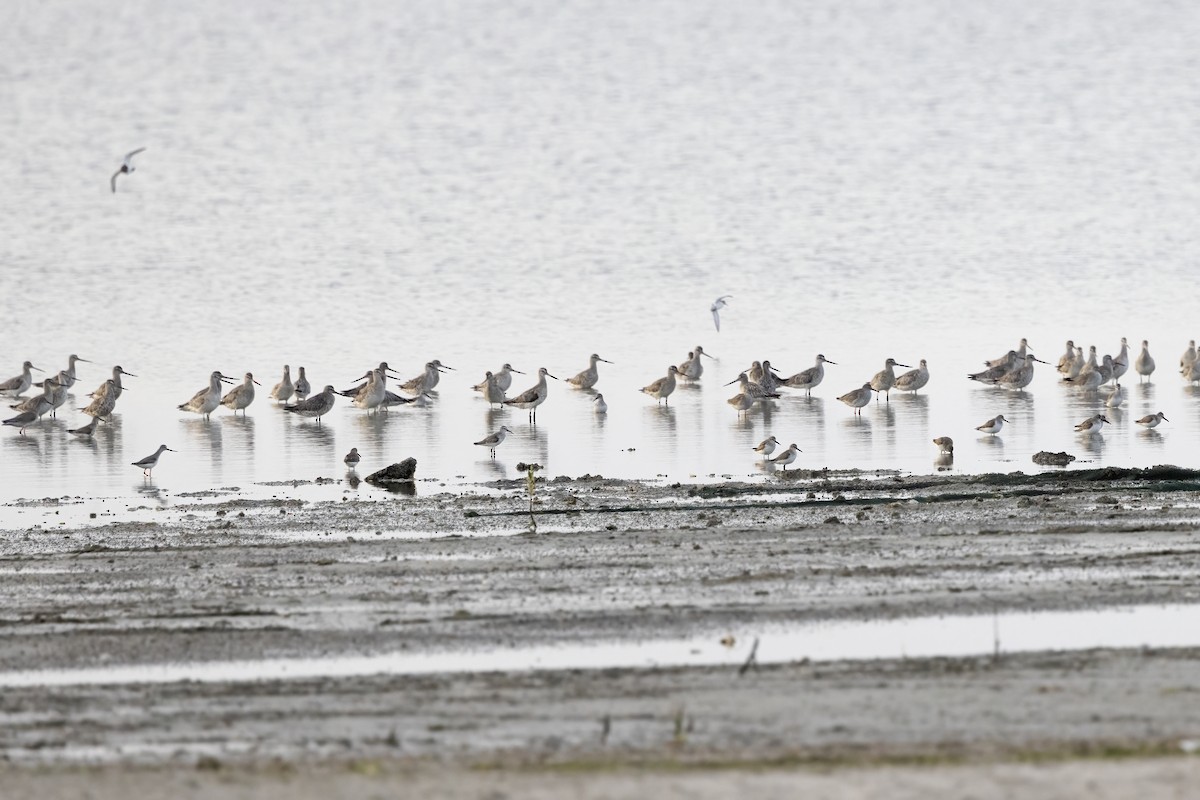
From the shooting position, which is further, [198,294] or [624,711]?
[198,294]

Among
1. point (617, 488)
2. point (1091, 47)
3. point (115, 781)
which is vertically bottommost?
point (115, 781)

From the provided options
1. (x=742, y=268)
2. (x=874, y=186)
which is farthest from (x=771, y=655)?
(x=874, y=186)

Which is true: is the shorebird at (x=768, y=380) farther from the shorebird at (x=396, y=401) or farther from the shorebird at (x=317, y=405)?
the shorebird at (x=317, y=405)

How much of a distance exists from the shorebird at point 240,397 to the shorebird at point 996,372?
8412mm

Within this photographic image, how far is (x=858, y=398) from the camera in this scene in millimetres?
22688

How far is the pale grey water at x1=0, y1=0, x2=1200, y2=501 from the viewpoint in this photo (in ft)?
70.3

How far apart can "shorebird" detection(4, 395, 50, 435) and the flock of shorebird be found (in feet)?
0.03

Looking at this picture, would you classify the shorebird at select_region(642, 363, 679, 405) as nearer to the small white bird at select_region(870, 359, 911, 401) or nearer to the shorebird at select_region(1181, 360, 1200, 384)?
the small white bird at select_region(870, 359, 911, 401)

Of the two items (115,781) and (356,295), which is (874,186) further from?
(115,781)

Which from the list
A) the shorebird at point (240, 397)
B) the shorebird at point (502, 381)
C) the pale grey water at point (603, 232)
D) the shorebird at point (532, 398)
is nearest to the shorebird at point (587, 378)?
the pale grey water at point (603, 232)

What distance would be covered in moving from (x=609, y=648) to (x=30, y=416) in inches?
528

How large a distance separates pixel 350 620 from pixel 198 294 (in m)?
24.9

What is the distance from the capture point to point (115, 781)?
838 centimetres

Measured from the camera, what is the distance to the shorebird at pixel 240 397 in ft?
77.8
